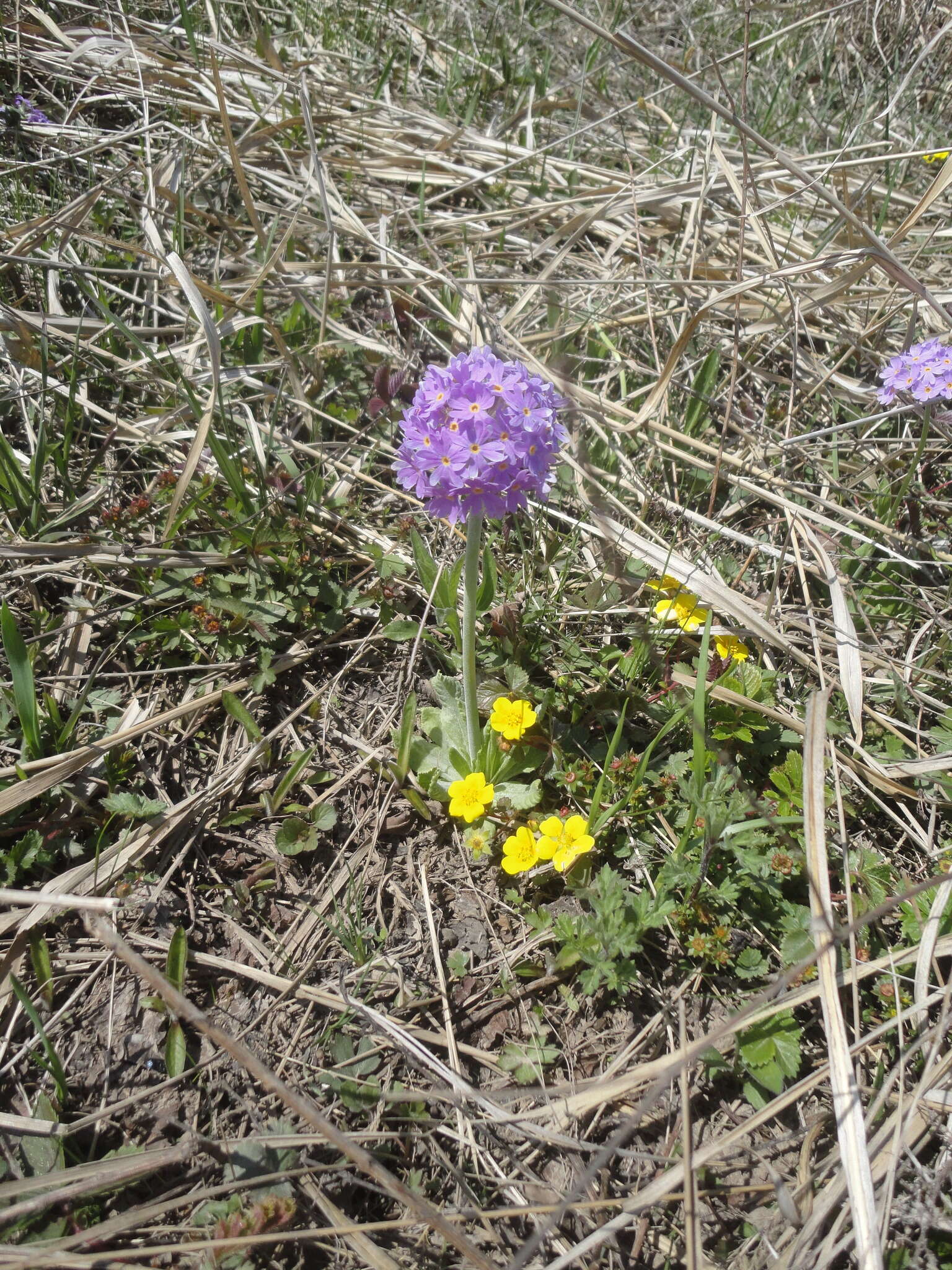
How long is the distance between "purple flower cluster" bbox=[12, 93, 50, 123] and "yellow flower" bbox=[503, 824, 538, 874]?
13.7ft

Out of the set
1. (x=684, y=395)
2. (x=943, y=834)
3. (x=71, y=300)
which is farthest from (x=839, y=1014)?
(x=71, y=300)

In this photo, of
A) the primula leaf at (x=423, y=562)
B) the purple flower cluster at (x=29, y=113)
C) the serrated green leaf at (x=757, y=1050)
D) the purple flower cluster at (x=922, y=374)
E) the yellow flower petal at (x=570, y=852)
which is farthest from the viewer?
the purple flower cluster at (x=29, y=113)

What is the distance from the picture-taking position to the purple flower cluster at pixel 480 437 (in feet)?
6.06

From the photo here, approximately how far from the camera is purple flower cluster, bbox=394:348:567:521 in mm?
1848

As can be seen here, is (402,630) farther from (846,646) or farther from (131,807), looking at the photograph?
(846,646)

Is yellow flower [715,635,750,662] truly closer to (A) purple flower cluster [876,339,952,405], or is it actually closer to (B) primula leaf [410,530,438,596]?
(B) primula leaf [410,530,438,596]

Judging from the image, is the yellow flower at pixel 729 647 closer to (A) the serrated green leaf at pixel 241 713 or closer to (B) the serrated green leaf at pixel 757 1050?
(B) the serrated green leaf at pixel 757 1050

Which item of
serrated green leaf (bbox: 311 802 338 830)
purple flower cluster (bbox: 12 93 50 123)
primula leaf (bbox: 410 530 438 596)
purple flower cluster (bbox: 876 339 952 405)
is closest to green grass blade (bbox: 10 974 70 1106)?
serrated green leaf (bbox: 311 802 338 830)

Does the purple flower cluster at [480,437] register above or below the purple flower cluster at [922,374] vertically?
below

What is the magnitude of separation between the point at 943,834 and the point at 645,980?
3.54 feet

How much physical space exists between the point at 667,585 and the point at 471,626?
0.92 meters

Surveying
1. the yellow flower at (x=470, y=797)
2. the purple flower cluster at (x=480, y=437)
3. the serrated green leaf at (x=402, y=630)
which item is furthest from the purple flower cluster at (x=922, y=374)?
the yellow flower at (x=470, y=797)

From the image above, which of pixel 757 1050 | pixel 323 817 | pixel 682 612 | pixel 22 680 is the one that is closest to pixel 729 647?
pixel 682 612

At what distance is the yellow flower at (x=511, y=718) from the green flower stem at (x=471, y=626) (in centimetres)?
8
